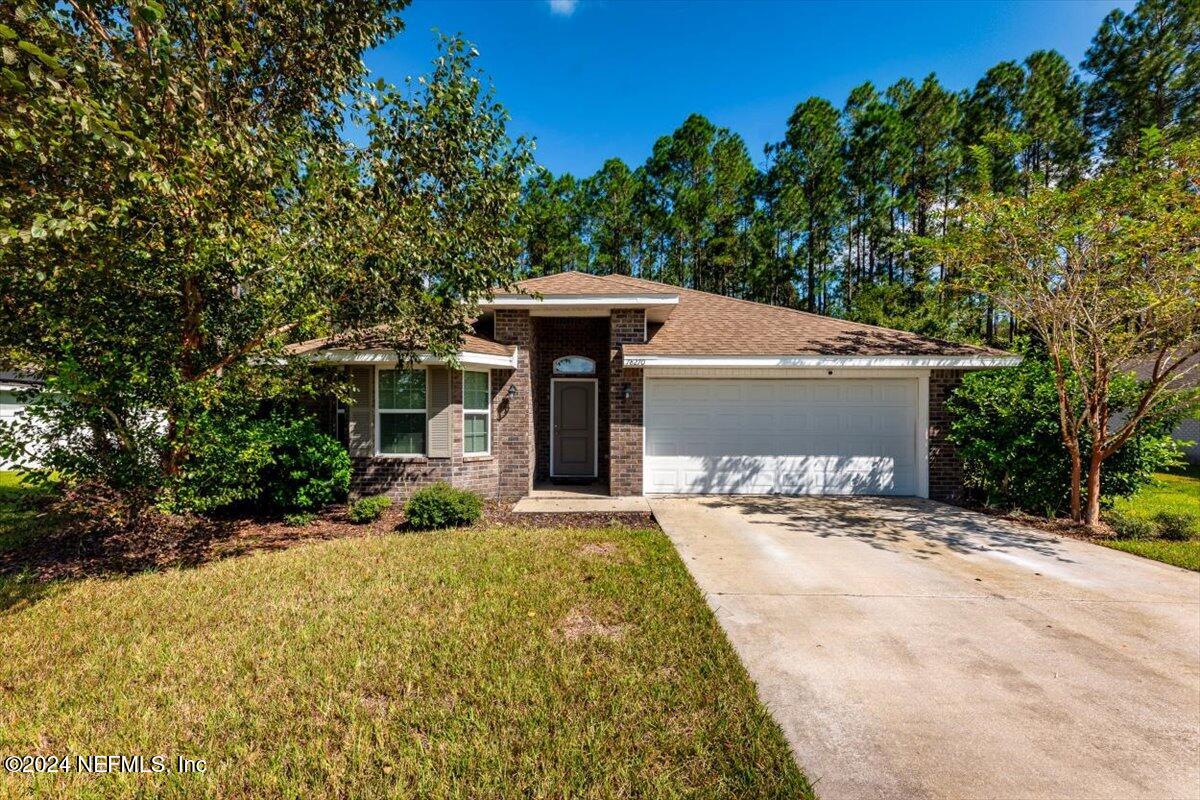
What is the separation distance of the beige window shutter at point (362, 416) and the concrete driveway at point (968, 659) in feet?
18.8

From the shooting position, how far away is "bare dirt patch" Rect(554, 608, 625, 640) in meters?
3.73

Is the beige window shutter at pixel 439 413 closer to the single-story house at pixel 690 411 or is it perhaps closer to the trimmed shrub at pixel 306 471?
the single-story house at pixel 690 411

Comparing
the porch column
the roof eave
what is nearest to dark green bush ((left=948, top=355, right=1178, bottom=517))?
the roof eave

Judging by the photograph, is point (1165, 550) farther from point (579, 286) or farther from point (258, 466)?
point (258, 466)

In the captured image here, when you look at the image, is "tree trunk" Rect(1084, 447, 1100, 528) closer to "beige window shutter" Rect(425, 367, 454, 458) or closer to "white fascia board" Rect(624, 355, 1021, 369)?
"white fascia board" Rect(624, 355, 1021, 369)

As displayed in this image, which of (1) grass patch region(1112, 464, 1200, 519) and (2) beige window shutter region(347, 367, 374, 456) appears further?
(2) beige window shutter region(347, 367, 374, 456)

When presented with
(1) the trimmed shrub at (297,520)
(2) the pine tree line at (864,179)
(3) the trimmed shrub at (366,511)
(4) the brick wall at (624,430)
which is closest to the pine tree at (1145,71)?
(2) the pine tree line at (864,179)

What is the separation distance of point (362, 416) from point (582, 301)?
4.42 metres

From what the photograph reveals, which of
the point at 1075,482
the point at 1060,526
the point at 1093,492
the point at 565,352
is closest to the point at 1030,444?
the point at 1075,482

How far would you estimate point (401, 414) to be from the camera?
8312mm

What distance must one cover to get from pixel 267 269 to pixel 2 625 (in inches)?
146

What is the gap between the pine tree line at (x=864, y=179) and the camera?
56.5 ft

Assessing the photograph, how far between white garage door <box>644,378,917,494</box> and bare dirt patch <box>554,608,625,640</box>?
5.30 m

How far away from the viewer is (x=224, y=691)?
3.01 meters
